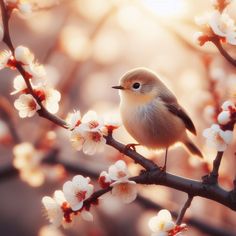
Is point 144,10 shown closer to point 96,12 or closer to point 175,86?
point 175,86

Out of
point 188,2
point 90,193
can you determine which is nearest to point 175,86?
point 188,2

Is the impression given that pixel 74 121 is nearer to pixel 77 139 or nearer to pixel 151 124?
pixel 77 139

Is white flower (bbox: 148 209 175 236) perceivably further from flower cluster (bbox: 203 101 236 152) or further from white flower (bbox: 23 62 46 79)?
white flower (bbox: 23 62 46 79)

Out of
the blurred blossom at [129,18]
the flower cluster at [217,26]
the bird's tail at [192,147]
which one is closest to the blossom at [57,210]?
the flower cluster at [217,26]

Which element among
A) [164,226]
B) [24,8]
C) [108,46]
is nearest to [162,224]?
[164,226]

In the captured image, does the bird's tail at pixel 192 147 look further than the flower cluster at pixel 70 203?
Yes

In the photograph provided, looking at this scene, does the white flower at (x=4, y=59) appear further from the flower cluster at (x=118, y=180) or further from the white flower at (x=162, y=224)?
the white flower at (x=162, y=224)
